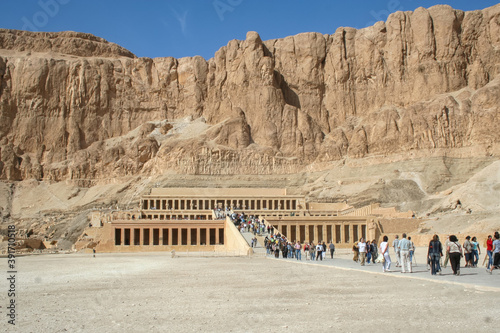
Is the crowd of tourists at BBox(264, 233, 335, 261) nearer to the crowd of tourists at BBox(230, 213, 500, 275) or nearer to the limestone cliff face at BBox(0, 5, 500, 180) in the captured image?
the crowd of tourists at BBox(230, 213, 500, 275)

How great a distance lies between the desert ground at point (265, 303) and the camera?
12.5 metres

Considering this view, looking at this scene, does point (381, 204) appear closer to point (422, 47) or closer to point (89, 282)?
point (422, 47)

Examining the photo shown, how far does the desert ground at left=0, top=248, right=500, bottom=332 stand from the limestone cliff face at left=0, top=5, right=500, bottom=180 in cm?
8460

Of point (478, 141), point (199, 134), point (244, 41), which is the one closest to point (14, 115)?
point (199, 134)

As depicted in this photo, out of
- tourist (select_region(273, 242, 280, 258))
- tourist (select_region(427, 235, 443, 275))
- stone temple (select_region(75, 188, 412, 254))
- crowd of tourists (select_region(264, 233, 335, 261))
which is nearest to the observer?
tourist (select_region(427, 235, 443, 275))

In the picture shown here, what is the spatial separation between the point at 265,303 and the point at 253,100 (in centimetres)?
10936

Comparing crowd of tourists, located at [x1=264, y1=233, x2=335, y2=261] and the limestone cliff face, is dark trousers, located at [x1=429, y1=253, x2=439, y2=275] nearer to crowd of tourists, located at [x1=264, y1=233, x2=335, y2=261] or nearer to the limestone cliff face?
crowd of tourists, located at [x1=264, y1=233, x2=335, y2=261]

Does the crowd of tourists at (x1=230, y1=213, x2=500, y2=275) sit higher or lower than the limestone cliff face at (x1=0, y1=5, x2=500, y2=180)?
lower

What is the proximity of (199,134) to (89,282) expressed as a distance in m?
98.7

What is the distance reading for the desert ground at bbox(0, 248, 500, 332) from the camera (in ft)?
41.0

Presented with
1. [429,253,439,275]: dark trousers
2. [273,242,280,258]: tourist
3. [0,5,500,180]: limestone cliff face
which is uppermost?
[0,5,500,180]: limestone cliff face

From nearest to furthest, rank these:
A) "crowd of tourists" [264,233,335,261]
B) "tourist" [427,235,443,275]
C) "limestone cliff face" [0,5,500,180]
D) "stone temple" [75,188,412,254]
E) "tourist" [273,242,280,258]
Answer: "tourist" [427,235,443,275] < "crowd of tourists" [264,233,335,261] < "tourist" [273,242,280,258] < "stone temple" [75,188,412,254] < "limestone cliff face" [0,5,500,180]

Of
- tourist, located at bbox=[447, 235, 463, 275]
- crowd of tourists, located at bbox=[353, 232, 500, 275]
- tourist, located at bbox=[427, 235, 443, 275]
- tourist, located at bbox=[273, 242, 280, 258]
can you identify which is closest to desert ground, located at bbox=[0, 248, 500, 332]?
tourist, located at bbox=[447, 235, 463, 275]

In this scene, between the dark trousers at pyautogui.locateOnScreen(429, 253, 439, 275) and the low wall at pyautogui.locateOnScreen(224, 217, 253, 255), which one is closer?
the dark trousers at pyautogui.locateOnScreen(429, 253, 439, 275)
